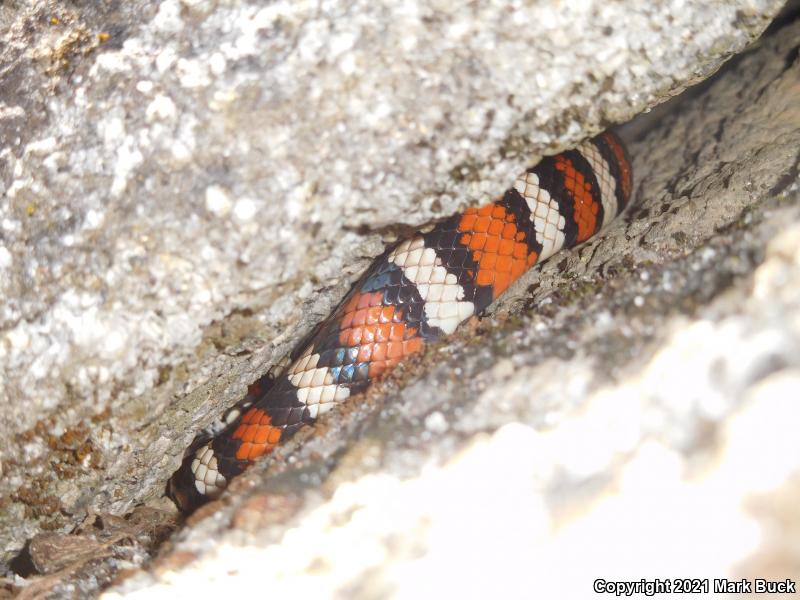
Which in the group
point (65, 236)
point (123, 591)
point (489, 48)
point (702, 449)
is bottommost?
point (123, 591)

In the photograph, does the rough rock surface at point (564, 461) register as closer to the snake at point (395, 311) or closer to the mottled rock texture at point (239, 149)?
the mottled rock texture at point (239, 149)

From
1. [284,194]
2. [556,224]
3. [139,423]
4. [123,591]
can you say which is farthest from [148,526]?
[556,224]

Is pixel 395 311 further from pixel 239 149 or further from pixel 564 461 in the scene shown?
pixel 564 461

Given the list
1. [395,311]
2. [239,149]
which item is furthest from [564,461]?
[395,311]

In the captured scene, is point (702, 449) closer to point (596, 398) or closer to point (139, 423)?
point (596, 398)

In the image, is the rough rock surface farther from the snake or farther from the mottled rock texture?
the snake

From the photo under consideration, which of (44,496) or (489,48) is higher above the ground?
(489,48)
